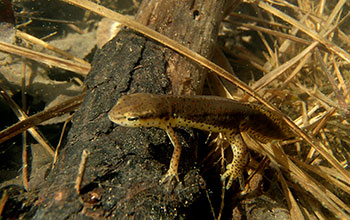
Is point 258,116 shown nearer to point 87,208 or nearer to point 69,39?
point 87,208

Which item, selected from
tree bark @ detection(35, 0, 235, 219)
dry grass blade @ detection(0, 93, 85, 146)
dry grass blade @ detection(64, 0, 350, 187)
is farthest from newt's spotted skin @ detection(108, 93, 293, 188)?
dry grass blade @ detection(0, 93, 85, 146)

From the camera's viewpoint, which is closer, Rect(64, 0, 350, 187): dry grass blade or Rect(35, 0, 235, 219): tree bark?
Rect(35, 0, 235, 219): tree bark

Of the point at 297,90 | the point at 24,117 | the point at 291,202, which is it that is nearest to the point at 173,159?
the point at 291,202

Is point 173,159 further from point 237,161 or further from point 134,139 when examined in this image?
point 237,161

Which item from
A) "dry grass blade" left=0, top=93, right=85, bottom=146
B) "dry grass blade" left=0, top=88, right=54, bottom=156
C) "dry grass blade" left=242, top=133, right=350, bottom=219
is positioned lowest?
"dry grass blade" left=0, top=88, right=54, bottom=156

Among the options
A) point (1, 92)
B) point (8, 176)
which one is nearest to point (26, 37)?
point (1, 92)

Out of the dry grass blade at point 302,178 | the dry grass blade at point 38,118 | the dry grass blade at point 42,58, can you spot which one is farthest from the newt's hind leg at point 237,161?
the dry grass blade at point 42,58

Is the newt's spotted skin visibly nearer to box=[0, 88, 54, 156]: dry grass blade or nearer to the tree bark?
the tree bark
